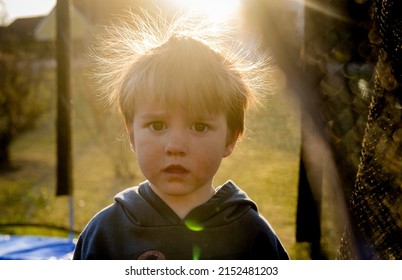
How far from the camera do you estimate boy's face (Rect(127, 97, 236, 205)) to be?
3.56 feet

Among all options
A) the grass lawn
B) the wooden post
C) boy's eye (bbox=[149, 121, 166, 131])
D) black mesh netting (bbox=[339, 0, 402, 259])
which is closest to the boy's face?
boy's eye (bbox=[149, 121, 166, 131])

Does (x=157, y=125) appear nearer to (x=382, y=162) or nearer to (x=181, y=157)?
(x=181, y=157)

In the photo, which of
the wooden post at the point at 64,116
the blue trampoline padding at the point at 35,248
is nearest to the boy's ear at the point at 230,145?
the blue trampoline padding at the point at 35,248

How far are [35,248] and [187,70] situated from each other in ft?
4.23

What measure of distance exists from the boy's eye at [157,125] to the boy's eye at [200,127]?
0.07 m

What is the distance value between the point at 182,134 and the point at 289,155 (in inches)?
87.5

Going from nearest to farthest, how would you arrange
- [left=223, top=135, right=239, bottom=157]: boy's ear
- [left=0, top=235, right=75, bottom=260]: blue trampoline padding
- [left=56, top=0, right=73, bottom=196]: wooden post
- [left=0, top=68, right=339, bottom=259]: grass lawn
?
[left=223, top=135, right=239, bottom=157]: boy's ear, [left=0, top=235, right=75, bottom=260]: blue trampoline padding, [left=0, top=68, right=339, bottom=259]: grass lawn, [left=56, top=0, right=73, bottom=196]: wooden post

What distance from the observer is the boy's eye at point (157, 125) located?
111cm

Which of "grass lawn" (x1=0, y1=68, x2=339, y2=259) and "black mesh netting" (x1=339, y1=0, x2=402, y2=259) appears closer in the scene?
"black mesh netting" (x1=339, y1=0, x2=402, y2=259)

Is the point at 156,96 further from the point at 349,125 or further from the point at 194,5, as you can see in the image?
the point at 349,125

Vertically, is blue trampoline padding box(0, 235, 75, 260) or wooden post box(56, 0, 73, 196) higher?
wooden post box(56, 0, 73, 196)

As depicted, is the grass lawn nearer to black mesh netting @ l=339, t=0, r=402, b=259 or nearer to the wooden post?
the wooden post

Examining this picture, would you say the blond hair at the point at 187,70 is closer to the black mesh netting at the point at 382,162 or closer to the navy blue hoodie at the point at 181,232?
the navy blue hoodie at the point at 181,232
